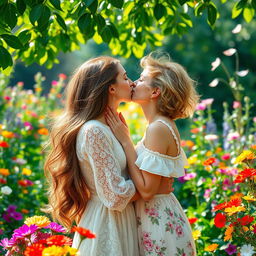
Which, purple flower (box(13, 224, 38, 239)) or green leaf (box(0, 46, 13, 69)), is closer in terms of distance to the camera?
purple flower (box(13, 224, 38, 239))

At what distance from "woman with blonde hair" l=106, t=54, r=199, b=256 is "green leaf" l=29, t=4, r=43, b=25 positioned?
0.61 metres

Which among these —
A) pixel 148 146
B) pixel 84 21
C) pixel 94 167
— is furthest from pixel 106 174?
pixel 84 21

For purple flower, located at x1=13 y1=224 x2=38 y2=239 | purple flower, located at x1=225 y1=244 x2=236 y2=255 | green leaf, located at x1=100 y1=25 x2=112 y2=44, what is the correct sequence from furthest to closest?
purple flower, located at x1=225 y1=244 x2=236 y2=255 < green leaf, located at x1=100 y1=25 x2=112 y2=44 < purple flower, located at x1=13 y1=224 x2=38 y2=239

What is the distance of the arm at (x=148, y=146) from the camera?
2482mm

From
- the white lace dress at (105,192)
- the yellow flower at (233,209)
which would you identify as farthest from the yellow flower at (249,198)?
the white lace dress at (105,192)

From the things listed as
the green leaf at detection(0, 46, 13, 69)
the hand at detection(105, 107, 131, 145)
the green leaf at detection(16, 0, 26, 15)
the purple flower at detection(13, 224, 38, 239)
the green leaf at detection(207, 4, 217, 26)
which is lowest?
the purple flower at detection(13, 224, 38, 239)

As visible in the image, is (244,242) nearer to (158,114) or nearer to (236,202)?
(236,202)

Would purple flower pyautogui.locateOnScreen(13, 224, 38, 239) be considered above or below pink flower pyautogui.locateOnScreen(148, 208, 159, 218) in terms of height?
above

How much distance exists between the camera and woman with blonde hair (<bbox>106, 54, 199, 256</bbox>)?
8.20ft

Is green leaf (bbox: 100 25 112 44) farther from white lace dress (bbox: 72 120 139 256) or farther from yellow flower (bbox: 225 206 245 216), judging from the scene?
yellow flower (bbox: 225 206 245 216)

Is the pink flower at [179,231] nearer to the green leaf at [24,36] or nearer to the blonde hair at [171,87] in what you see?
the blonde hair at [171,87]

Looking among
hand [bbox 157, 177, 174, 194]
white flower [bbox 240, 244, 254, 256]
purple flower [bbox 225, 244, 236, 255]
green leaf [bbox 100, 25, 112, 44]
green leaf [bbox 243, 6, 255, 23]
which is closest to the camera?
white flower [bbox 240, 244, 254, 256]

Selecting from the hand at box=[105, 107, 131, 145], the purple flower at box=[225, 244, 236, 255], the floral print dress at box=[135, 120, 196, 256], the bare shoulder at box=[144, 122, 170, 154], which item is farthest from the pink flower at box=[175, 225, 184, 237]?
the purple flower at box=[225, 244, 236, 255]

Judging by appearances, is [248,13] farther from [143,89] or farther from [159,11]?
[143,89]
